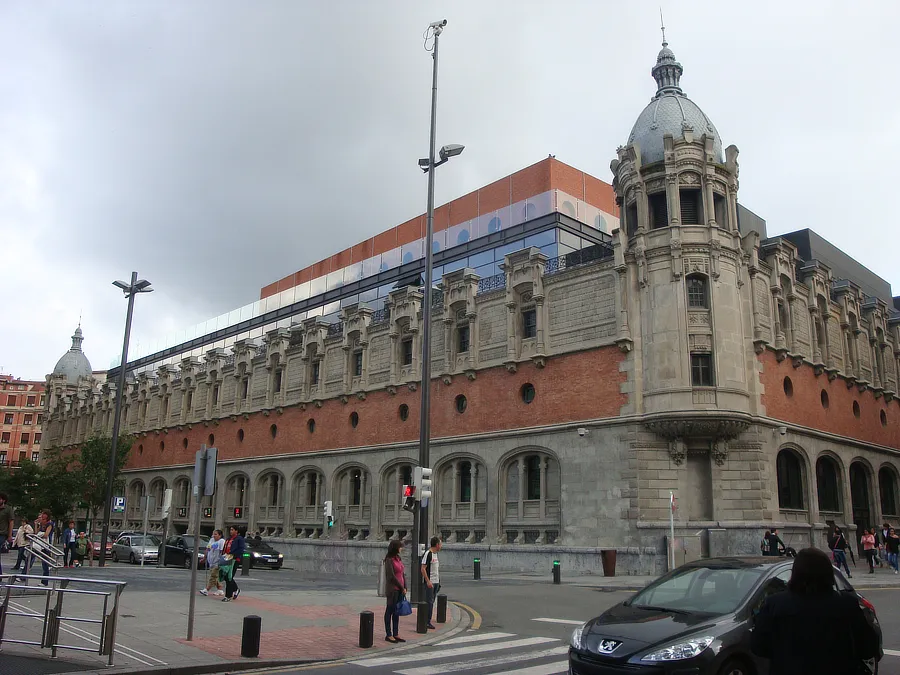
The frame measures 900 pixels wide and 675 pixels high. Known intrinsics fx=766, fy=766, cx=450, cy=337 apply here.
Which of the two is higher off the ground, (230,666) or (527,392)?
(527,392)

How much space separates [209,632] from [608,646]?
25.8 feet

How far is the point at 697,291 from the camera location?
99.9 ft

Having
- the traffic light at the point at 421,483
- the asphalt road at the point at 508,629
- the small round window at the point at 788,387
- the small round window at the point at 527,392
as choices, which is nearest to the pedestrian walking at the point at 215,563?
the asphalt road at the point at 508,629

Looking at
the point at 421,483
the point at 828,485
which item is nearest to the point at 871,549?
the point at 828,485

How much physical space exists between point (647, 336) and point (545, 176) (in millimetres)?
17672

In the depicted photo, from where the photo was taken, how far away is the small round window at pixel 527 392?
1350 inches

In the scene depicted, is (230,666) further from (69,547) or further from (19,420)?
(19,420)

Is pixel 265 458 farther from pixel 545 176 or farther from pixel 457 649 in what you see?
pixel 457 649

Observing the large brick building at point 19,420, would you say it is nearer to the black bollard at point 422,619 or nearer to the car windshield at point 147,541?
the car windshield at point 147,541

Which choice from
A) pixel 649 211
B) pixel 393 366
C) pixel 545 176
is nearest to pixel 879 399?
pixel 649 211

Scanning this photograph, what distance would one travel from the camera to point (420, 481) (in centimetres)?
1705

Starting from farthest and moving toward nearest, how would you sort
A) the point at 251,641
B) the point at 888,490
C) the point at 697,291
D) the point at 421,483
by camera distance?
the point at 888,490
the point at 697,291
the point at 421,483
the point at 251,641

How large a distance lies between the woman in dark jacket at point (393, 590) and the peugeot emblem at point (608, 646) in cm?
578

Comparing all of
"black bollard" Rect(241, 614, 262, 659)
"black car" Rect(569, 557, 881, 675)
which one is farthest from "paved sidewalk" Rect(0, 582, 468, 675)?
"black car" Rect(569, 557, 881, 675)
